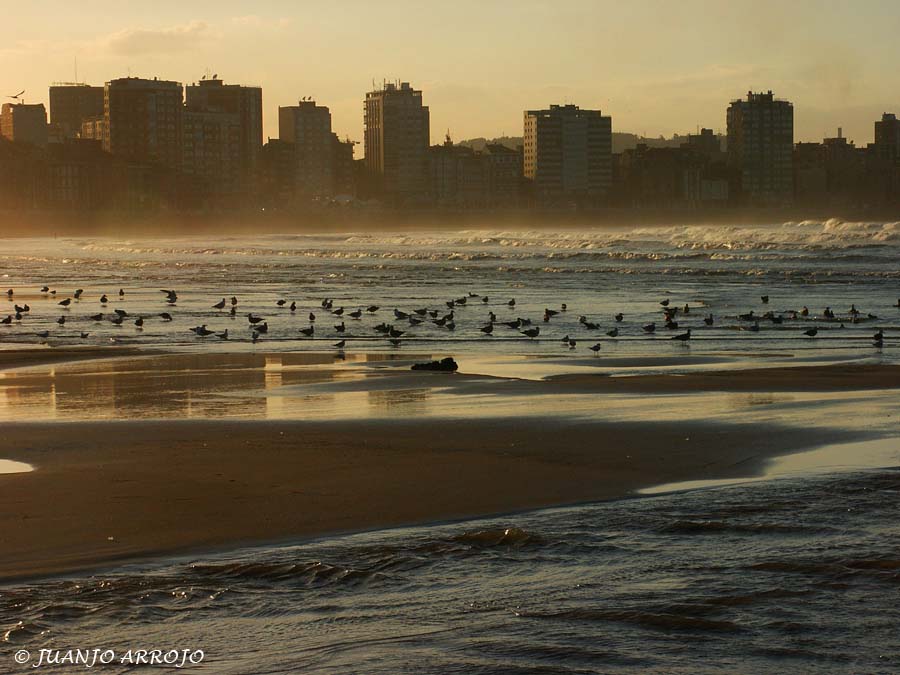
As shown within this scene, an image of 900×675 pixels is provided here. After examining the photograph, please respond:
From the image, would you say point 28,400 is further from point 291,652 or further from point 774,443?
point 291,652

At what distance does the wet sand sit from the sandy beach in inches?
0.6

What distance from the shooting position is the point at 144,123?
194500mm

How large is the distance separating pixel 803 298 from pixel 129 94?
173 meters

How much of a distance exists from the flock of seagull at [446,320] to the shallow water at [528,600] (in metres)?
11.9

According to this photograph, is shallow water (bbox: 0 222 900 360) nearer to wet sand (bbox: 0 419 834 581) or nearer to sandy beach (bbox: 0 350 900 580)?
sandy beach (bbox: 0 350 900 580)

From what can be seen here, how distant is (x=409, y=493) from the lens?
9.45 metres

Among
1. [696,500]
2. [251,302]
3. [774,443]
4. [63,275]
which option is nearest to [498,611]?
[696,500]

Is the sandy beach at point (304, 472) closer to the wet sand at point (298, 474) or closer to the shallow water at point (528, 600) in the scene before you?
the wet sand at point (298, 474)

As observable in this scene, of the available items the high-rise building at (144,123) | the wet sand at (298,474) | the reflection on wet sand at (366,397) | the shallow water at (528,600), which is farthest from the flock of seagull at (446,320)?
the high-rise building at (144,123)

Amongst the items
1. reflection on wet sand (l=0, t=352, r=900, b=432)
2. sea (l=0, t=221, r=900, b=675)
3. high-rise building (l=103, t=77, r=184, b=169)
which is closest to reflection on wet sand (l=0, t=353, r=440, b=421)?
reflection on wet sand (l=0, t=352, r=900, b=432)

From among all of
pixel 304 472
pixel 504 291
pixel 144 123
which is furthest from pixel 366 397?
pixel 144 123

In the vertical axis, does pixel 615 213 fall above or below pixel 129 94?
below

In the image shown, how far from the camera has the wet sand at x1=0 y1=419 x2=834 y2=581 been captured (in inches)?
325

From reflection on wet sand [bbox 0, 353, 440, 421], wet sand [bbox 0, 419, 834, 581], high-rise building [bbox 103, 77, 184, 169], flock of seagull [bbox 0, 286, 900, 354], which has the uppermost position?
high-rise building [bbox 103, 77, 184, 169]
